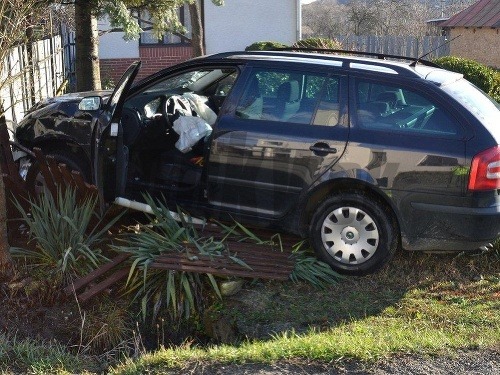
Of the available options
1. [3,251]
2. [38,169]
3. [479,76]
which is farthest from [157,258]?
[479,76]

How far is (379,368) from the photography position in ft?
16.1

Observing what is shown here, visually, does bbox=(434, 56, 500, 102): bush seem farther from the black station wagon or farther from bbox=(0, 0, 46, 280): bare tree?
bbox=(0, 0, 46, 280): bare tree

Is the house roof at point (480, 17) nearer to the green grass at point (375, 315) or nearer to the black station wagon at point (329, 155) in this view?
the black station wagon at point (329, 155)

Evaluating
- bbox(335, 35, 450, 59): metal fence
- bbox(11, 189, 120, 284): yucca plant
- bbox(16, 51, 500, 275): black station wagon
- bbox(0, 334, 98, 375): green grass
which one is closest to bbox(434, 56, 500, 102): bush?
bbox(16, 51, 500, 275): black station wagon

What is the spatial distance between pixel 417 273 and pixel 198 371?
105 inches

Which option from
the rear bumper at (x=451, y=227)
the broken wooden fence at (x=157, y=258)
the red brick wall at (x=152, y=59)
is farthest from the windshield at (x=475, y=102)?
the red brick wall at (x=152, y=59)

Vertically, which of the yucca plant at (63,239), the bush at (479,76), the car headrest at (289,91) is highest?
the car headrest at (289,91)

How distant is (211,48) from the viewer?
2212 centimetres

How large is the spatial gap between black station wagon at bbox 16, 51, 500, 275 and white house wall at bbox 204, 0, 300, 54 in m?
14.5

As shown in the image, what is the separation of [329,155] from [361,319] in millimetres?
1430

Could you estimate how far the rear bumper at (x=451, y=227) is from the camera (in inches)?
251

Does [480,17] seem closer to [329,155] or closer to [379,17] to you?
[379,17]

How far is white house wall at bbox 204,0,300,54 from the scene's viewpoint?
21.8 meters

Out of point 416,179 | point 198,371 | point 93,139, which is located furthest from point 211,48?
point 198,371
